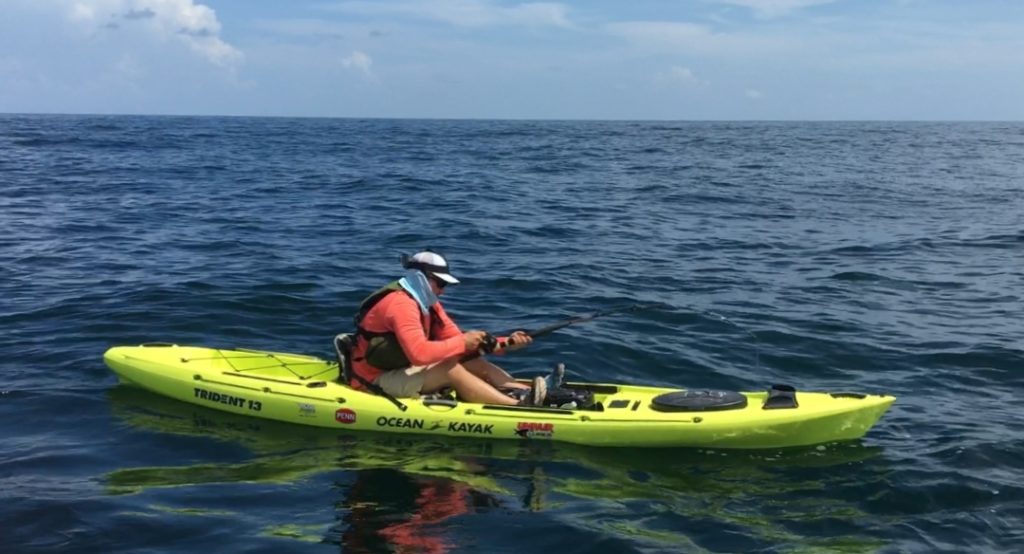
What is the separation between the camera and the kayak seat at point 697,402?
775 centimetres

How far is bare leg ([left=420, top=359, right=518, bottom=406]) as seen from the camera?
26.0 feet

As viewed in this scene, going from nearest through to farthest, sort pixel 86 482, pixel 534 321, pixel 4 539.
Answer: pixel 4 539 → pixel 86 482 → pixel 534 321

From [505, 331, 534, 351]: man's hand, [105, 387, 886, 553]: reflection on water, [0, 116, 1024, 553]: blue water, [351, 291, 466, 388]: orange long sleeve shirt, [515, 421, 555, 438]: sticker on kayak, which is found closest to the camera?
[105, 387, 886, 553]: reflection on water

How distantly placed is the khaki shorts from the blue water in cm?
42

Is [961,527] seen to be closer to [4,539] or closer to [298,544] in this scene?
[298,544]

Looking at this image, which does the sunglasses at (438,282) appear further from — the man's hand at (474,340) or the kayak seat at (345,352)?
the kayak seat at (345,352)

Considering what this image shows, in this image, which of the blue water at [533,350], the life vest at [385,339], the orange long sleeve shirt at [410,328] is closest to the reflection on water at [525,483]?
the blue water at [533,350]

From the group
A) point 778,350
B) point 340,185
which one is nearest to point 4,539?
point 778,350

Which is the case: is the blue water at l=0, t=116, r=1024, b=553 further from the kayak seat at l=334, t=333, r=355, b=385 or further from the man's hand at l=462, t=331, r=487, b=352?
the man's hand at l=462, t=331, r=487, b=352

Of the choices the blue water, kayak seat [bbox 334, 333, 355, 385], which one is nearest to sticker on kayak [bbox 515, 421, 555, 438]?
the blue water

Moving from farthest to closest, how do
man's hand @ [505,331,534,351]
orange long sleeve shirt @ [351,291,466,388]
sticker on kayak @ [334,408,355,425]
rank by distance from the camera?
1. sticker on kayak @ [334,408,355,425]
2. man's hand @ [505,331,534,351]
3. orange long sleeve shirt @ [351,291,466,388]

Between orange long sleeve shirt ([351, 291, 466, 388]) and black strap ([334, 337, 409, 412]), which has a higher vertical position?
orange long sleeve shirt ([351, 291, 466, 388])

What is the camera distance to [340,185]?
2839 centimetres

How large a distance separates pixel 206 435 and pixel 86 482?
1.24 m
